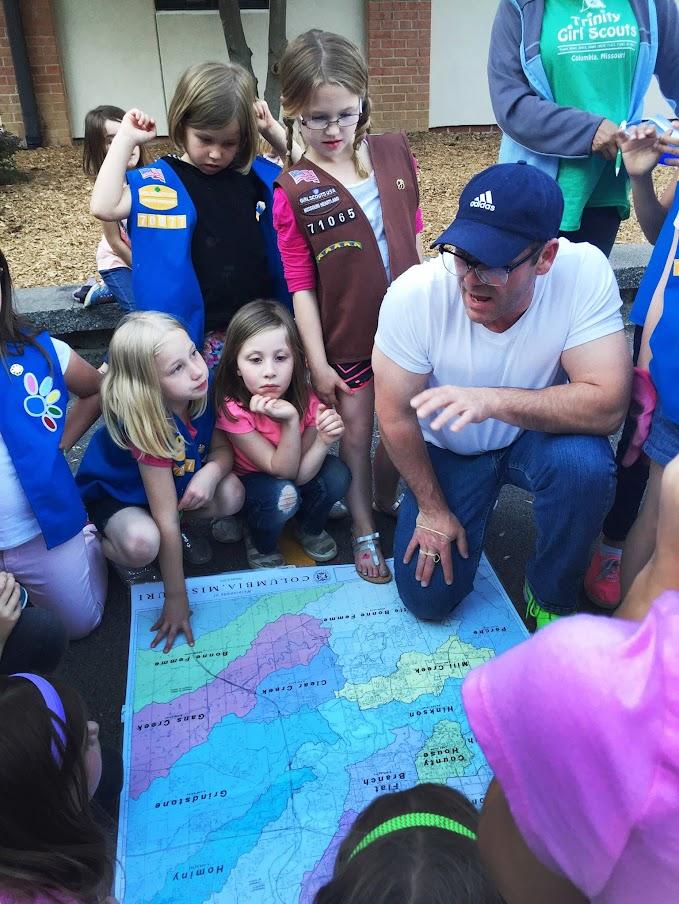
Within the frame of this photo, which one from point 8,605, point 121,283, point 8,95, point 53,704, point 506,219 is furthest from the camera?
point 8,95

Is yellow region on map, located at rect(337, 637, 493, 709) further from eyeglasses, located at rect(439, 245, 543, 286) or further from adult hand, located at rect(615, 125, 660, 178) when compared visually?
adult hand, located at rect(615, 125, 660, 178)

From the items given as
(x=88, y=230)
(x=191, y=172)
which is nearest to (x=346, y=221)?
(x=191, y=172)

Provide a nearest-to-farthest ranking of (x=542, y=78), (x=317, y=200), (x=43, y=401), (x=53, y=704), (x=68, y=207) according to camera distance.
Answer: (x=53, y=704)
(x=43, y=401)
(x=317, y=200)
(x=542, y=78)
(x=68, y=207)

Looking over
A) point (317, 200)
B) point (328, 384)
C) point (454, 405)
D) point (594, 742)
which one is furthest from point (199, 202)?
point (594, 742)

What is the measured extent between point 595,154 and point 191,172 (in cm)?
141

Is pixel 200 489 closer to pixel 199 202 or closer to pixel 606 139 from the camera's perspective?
pixel 199 202

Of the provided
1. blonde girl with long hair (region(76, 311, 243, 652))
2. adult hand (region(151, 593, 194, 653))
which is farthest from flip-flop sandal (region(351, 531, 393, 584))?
adult hand (region(151, 593, 194, 653))

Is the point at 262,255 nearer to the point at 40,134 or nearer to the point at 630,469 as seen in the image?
the point at 630,469

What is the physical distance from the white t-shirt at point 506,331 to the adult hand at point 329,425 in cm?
35

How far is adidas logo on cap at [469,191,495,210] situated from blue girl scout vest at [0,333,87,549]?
1.24m

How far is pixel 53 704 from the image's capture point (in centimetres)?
145

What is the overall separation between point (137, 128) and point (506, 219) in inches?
56.5

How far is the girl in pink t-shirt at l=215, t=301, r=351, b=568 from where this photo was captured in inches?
98.3

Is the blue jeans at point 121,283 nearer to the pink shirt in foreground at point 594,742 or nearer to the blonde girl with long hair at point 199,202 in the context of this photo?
the blonde girl with long hair at point 199,202
